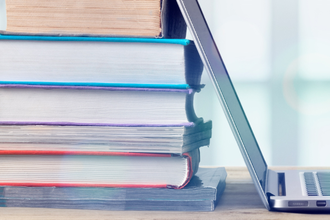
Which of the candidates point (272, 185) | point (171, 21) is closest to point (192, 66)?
point (171, 21)

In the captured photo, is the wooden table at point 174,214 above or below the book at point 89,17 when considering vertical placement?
below

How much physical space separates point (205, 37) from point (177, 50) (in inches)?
1.9

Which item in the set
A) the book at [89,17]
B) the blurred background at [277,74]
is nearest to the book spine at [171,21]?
the book at [89,17]

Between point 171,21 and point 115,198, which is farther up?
point 171,21

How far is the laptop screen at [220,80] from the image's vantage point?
388mm

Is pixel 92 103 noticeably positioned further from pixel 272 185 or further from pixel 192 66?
pixel 272 185

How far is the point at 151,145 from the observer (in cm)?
42

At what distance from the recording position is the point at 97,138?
0.43 m

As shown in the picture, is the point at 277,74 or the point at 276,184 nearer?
the point at 276,184

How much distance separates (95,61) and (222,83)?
17 cm

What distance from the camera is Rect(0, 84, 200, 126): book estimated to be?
0.44 metres

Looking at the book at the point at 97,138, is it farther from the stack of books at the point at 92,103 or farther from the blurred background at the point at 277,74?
the blurred background at the point at 277,74

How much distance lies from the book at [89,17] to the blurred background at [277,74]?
202 centimetres

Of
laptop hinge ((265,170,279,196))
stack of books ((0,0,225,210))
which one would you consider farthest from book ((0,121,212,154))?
laptop hinge ((265,170,279,196))
